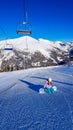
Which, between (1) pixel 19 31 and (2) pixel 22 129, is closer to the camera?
(2) pixel 22 129

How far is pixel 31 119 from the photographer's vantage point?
29.9 ft

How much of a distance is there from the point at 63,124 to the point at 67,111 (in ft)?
6.01

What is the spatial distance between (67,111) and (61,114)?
19.7 inches

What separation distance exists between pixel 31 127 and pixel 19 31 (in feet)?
62.1

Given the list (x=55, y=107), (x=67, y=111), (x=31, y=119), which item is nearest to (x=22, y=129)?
(x=31, y=119)

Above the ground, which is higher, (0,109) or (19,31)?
(19,31)

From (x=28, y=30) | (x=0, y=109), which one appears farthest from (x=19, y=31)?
(x=0, y=109)

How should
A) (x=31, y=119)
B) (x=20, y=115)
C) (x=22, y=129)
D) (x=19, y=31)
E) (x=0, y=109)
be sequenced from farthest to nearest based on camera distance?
(x=19, y=31)
(x=0, y=109)
(x=20, y=115)
(x=31, y=119)
(x=22, y=129)

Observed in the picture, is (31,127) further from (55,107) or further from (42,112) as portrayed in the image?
(55,107)

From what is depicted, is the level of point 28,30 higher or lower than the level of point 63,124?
higher

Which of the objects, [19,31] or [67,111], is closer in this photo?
[67,111]

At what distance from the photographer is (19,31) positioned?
2597 centimetres

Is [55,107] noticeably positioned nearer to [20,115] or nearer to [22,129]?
[20,115]

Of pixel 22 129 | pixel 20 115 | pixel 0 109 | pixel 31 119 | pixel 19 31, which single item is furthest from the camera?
pixel 19 31
